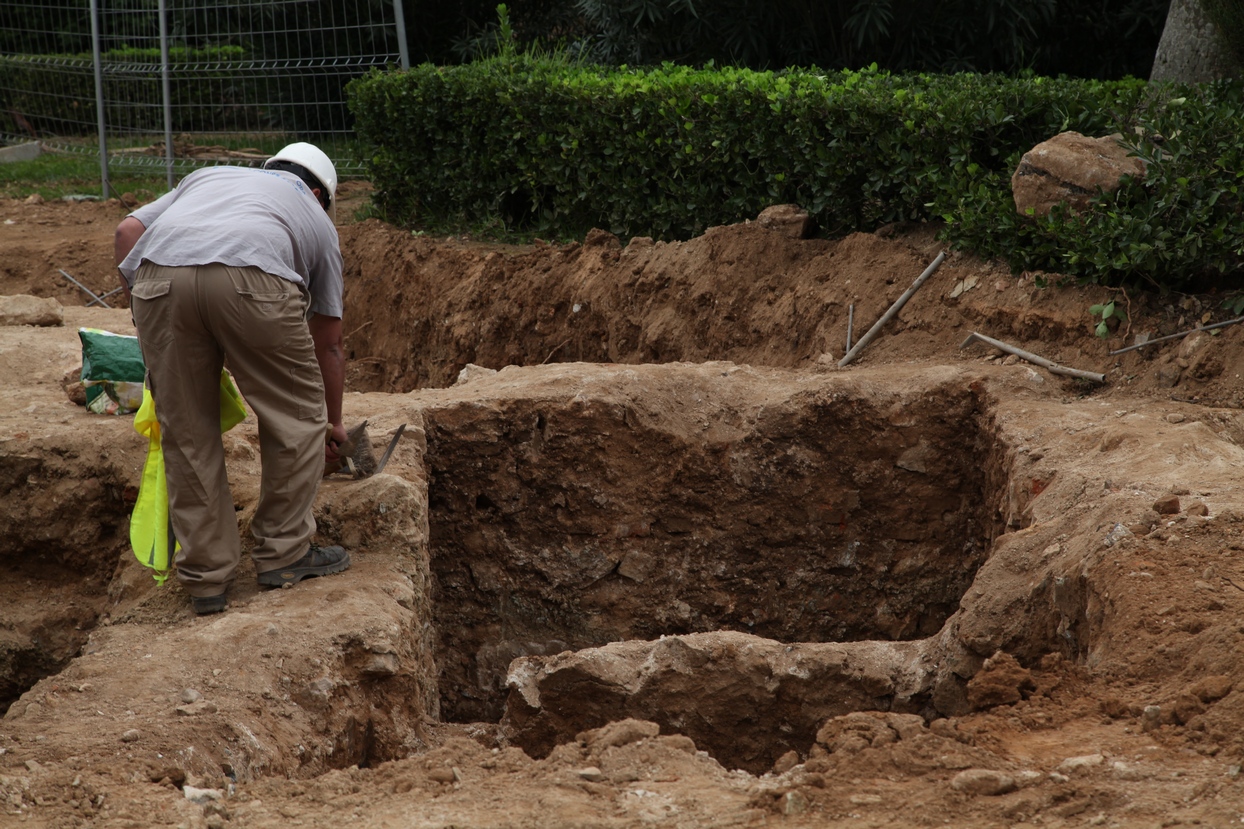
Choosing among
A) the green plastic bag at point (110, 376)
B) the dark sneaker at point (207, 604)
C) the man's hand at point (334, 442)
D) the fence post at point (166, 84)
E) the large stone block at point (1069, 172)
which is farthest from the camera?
the fence post at point (166, 84)

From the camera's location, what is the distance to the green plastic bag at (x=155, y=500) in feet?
12.6

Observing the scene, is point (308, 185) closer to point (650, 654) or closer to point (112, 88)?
point (650, 654)

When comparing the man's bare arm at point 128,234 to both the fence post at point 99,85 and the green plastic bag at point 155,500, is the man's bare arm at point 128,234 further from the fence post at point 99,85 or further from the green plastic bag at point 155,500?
the fence post at point 99,85

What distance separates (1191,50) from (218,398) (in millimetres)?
6289

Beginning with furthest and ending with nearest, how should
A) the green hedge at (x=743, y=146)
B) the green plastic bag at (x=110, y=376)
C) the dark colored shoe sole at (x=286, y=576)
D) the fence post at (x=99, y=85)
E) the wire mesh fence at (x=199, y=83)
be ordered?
1. the wire mesh fence at (x=199, y=83)
2. the fence post at (x=99, y=85)
3. the green hedge at (x=743, y=146)
4. the green plastic bag at (x=110, y=376)
5. the dark colored shoe sole at (x=286, y=576)

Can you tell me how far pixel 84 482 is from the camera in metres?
4.57

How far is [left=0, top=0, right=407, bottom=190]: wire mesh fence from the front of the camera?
10.8 m

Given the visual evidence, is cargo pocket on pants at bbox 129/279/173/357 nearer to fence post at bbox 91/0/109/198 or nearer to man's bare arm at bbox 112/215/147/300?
man's bare arm at bbox 112/215/147/300

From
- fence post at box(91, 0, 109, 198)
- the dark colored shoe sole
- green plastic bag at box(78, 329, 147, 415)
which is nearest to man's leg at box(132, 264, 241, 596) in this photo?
the dark colored shoe sole

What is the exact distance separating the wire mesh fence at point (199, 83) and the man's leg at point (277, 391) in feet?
22.0

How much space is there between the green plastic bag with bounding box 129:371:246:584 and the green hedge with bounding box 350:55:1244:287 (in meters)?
3.94

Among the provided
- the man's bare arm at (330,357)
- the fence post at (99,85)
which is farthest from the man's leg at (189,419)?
the fence post at (99,85)

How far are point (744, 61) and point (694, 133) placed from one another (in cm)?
271

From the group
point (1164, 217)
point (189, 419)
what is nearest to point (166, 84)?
point (189, 419)
